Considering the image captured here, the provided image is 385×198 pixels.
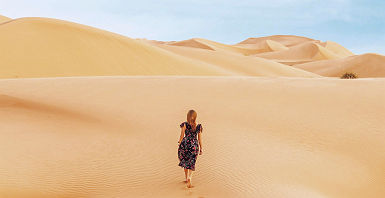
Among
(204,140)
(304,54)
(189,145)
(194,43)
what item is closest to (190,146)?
A: (189,145)

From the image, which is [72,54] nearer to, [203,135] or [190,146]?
[203,135]

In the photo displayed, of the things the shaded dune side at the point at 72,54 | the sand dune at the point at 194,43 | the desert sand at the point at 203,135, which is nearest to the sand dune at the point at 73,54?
the shaded dune side at the point at 72,54

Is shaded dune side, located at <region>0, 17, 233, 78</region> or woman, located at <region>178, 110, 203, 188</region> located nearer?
woman, located at <region>178, 110, 203, 188</region>

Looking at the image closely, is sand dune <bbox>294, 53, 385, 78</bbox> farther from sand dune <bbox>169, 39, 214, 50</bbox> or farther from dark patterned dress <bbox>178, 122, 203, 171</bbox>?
dark patterned dress <bbox>178, 122, 203, 171</bbox>

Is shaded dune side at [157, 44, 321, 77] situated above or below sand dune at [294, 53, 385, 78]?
below

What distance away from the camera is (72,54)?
26344mm

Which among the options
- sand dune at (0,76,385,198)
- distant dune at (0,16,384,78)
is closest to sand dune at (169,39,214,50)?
distant dune at (0,16,384,78)

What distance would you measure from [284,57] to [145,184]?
8909cm

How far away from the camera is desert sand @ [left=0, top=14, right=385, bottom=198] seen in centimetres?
630

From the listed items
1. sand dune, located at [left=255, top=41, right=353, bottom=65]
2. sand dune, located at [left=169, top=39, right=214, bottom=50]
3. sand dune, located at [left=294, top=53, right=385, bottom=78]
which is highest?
sand dune, located at [left=169, top=39, right=214, bottom=50]

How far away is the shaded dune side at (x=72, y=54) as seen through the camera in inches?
942

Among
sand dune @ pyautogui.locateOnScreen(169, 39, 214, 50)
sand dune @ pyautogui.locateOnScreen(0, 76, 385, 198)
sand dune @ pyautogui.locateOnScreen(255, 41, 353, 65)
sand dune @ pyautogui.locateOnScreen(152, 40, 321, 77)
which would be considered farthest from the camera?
sand dune @ pyautogui.locateOnScreen(169, 39, 214, 50)

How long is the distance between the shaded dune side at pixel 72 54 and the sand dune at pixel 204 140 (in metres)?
10.3

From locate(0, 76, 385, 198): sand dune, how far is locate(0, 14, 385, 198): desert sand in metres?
0.02
